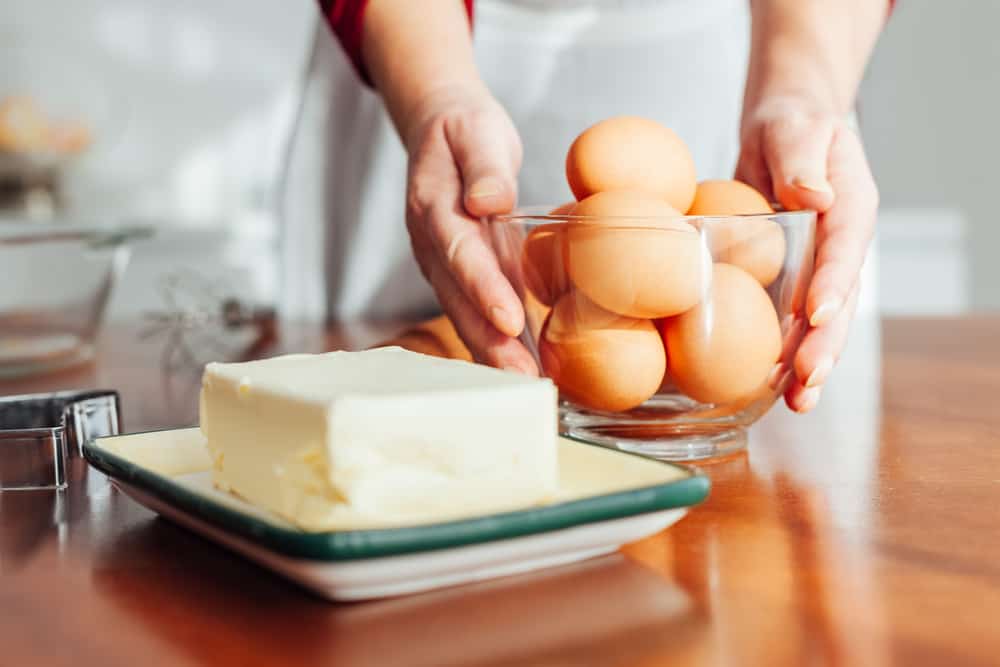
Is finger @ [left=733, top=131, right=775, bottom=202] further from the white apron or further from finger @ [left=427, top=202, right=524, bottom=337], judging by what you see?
the white apron

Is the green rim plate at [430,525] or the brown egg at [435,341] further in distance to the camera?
the brown egg at [435,341]

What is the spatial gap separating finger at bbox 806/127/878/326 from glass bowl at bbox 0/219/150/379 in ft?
2.42

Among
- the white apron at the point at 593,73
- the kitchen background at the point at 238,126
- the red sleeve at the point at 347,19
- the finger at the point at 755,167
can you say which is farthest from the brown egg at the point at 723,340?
the kitchen background at the point at 238,126

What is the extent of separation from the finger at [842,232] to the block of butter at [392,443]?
270 millimetres

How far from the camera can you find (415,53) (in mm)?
990

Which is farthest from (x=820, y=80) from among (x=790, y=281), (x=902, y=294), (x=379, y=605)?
(x=902, y=294)

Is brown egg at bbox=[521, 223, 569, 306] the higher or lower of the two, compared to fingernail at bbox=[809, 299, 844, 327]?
higher

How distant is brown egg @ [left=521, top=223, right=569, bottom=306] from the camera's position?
0.60 metres

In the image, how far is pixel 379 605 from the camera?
0.42m

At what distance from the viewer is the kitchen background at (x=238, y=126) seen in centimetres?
284

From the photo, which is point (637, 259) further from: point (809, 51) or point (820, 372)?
point (809, 51)

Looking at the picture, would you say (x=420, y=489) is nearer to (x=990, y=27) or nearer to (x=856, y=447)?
(x=856, y=447)

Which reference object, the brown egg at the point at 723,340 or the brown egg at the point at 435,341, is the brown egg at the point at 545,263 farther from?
the brown egg at the point at 435,341

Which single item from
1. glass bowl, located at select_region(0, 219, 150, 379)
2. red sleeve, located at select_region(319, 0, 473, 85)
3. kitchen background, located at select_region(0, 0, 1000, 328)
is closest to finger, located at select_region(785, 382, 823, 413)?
red sleeve, located at select_region(319, 0, 473, 85)
